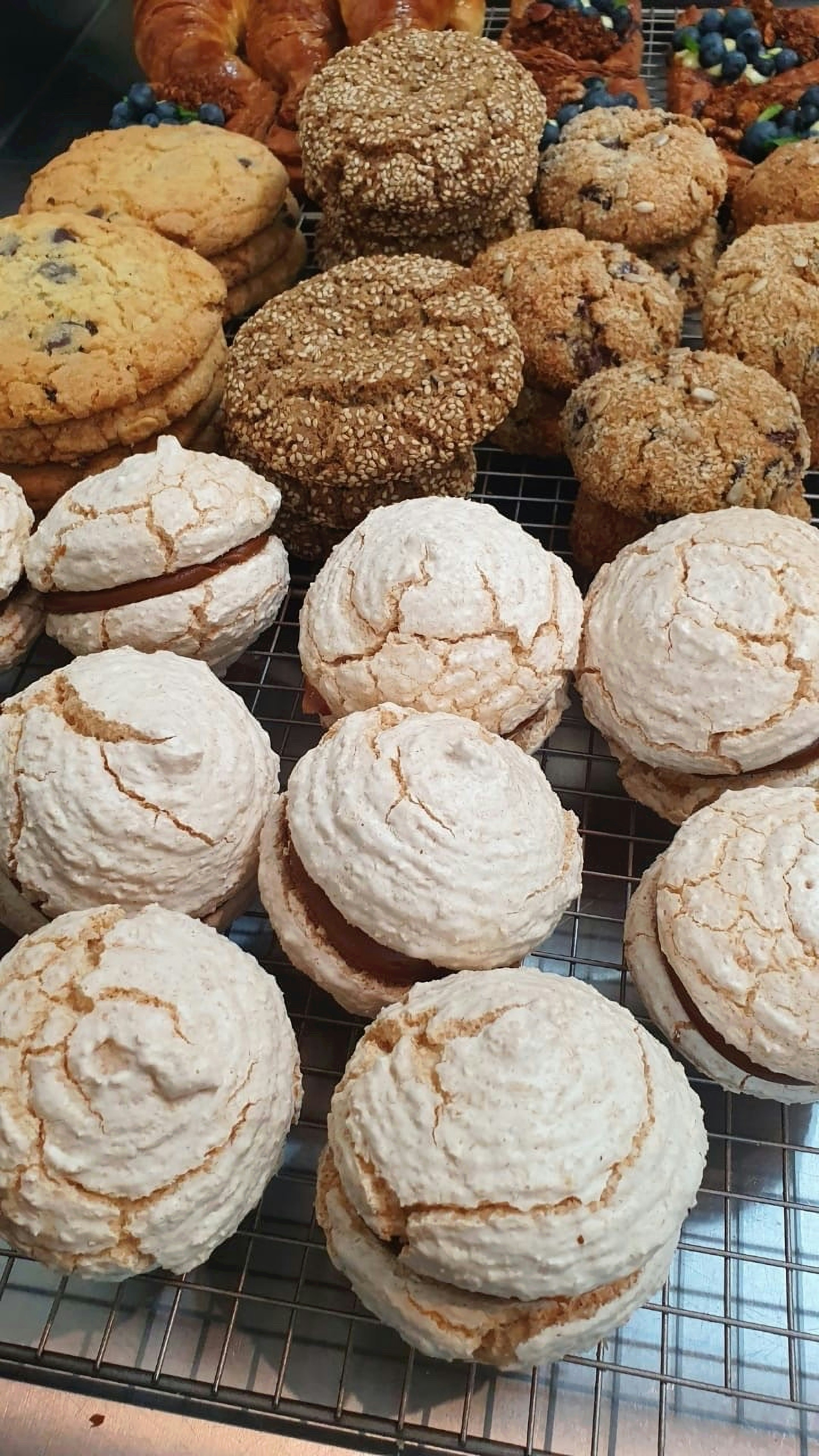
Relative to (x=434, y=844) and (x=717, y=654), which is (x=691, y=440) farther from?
(x=434, y=844)

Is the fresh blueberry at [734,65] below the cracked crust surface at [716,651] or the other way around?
the other way around

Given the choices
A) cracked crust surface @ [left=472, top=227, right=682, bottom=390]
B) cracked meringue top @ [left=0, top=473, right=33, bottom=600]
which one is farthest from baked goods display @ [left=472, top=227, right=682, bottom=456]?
cracked meringue top @ [left=0, top=473, right=33, bottom=600]

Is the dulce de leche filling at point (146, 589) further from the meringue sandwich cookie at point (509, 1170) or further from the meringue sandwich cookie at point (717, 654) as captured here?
the meringue sandwich cookie at point (509, 1170)

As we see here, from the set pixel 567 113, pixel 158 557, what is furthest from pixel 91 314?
pixel 567 113

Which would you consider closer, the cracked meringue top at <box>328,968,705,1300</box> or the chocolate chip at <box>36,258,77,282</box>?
the cracked meringue top at <box>328,968,705,1300</box>

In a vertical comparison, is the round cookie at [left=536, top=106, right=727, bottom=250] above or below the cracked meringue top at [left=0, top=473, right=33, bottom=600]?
above

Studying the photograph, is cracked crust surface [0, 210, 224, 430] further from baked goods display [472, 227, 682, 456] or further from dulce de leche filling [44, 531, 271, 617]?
baked goods display [472, 227, 682, 456]

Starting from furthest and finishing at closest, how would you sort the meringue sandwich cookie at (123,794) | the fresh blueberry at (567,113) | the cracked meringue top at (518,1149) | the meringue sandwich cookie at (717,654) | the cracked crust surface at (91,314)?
1. the fresh blueberry at (567,113)
2. the cracked crust surface at (91,314)
3. the meringue sandwich cookie at (717,654)
4. the meringue sandwich cookie at (123,794)
5. the cracked meringue top at (518,1149)

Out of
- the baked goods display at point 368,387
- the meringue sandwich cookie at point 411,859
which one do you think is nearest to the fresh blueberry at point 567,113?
the baked goods display at point 368,387
